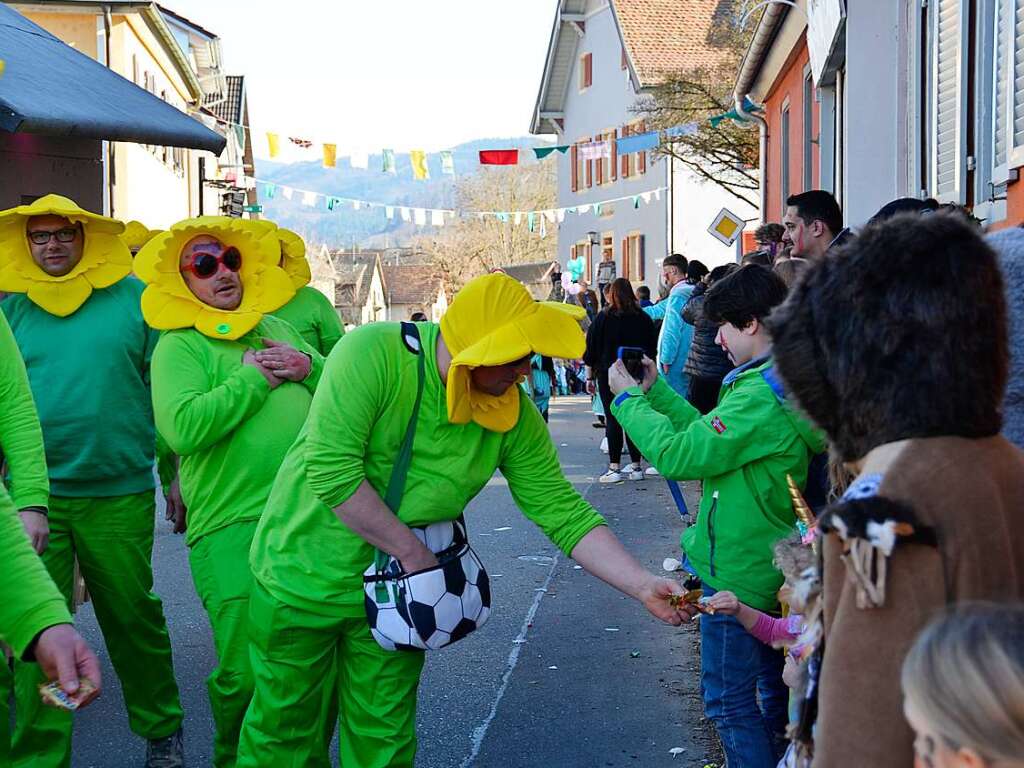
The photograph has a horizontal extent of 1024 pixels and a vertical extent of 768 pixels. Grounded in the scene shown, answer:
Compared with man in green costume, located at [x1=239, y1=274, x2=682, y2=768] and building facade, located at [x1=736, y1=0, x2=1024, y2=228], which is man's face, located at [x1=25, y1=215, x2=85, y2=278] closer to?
man in green costume, located at [x1=239, y1=274, x2=682, y2=768]

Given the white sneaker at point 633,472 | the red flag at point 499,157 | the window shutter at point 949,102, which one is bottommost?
the white sneaker at point 633,472

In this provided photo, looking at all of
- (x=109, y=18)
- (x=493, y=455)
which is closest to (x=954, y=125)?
(x=493, y=455)

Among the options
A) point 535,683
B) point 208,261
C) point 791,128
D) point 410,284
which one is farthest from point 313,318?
point 410,284

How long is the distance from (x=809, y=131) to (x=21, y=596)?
13562 millimetres

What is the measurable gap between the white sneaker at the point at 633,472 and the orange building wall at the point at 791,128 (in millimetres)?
3645

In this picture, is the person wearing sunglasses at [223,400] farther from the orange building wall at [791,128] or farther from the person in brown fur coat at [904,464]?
the orange building wall at [791,128]

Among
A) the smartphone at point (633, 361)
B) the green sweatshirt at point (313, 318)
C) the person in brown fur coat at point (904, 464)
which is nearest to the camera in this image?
the person in brown fur coat at point (904, 464)

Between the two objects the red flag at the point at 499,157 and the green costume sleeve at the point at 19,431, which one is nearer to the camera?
the green costume sleeve at the point at 19,431

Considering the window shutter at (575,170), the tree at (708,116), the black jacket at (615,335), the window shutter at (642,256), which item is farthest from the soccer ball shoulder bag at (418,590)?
the window shutter at (575,170)

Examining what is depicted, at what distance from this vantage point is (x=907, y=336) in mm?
1934

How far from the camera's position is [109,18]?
2633cm

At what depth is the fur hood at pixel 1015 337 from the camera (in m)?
3.11

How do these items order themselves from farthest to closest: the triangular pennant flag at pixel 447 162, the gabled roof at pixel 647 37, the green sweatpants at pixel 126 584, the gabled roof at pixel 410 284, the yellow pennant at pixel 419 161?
1. the gabled roof at pixel 410 284
2. the gabled roof at pixel 647 37
3. the triangular pennant flag at pixel 447 162
4. the yellow pennant at pixel 419 161
5. the green sweatpants at pixel 126 584

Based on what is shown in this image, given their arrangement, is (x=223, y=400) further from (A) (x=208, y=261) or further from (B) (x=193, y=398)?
(A) (x=208, y=261)
